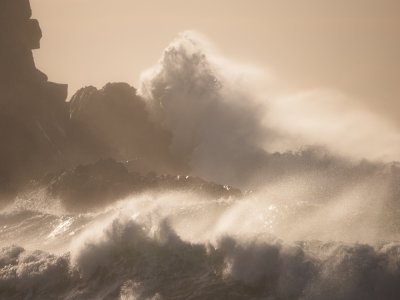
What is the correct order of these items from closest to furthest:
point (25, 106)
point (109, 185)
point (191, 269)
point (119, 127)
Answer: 1. point (191, 269)
2. point (109, 185)
3. point (25, 106)
4. point (119, 127)

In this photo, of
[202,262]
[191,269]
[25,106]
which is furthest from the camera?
[25,106]

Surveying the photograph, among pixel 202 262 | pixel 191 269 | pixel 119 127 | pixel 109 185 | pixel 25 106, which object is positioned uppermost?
pixel 25 106

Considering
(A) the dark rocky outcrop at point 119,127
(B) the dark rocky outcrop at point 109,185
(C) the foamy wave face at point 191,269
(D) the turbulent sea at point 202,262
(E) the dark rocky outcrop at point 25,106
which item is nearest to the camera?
(C) the foamy wave face at point 191,269

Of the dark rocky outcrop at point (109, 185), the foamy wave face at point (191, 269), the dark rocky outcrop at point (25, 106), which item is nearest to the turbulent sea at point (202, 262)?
the foamy wave face at point (191, 269)

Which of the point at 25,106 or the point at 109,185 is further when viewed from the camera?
the point at 25,106

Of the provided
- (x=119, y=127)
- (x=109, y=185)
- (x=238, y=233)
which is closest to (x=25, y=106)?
(x=119, y=127)

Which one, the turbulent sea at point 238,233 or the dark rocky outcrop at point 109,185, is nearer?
the turbulent sea at point 238,233

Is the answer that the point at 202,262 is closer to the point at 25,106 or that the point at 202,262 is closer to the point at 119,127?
the point at 119,127

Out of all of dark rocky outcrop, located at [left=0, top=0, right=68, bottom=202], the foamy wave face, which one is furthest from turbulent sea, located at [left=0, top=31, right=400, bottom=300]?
dark rocky outcrop, located at [left=0, top=0, right=68, bottom=202]

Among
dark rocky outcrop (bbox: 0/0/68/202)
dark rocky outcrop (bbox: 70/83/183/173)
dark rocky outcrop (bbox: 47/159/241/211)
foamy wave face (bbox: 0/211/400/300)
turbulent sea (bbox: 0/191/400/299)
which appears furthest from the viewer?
dark rocky outcrop (bbox: 70/83/183/173)

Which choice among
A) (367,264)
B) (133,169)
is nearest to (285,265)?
(367,264)

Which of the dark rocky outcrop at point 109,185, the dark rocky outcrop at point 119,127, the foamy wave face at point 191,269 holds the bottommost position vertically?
the foamy wave face at point 191,269

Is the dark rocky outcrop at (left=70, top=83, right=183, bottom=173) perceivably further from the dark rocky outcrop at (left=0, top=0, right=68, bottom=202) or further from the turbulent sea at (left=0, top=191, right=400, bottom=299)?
the turbulent sea at (left=0, top=191, right=400, bottom=299)

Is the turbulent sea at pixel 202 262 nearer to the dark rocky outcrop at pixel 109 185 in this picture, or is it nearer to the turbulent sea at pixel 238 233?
the turbulent sea at pixel 238 233
